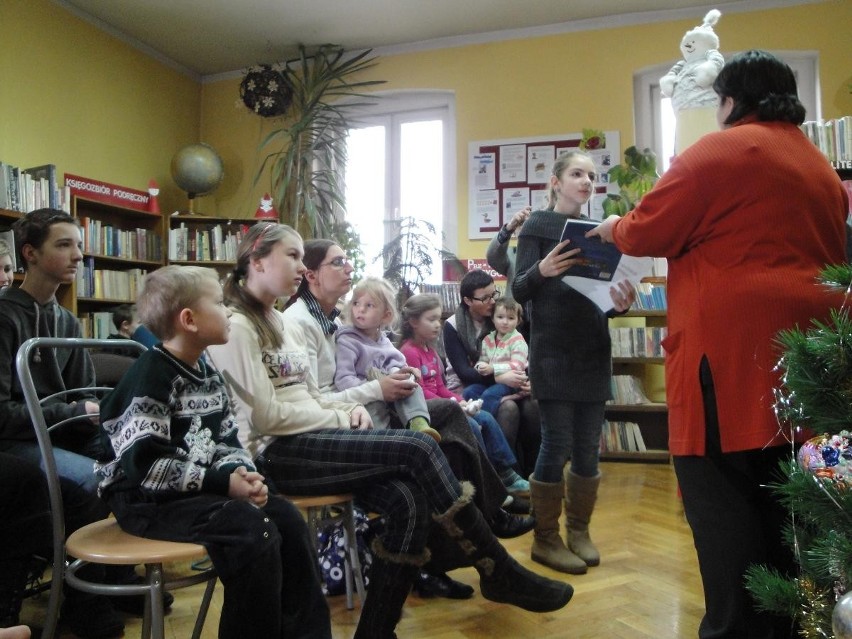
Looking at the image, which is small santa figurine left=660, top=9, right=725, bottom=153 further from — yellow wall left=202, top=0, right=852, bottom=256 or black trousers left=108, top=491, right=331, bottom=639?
black trousers left=108, top=491, right=331, bottom=639

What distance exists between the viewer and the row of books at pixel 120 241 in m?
4.45

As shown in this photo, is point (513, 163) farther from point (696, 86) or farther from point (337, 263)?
point (337, 263)

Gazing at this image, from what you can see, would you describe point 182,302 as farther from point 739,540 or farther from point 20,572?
point 739,540

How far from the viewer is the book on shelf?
72.3 inches

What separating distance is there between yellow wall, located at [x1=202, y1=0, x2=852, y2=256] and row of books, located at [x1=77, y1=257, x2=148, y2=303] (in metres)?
2.31

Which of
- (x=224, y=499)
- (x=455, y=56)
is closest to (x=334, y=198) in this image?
(x=455, y=56)

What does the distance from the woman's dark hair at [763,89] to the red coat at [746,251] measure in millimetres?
29

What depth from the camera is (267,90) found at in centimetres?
532

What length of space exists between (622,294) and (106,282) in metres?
3.75


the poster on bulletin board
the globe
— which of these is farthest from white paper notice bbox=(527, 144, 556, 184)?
the globe

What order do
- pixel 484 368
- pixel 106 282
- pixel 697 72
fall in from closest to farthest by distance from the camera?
pixel 697 72, pixel 484 368, pixel 106 282

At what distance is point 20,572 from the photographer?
1561 millimetres

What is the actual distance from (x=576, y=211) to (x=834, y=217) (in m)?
0.98

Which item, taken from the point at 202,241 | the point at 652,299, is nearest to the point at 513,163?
the point at 652,299
